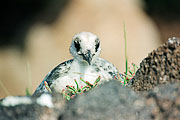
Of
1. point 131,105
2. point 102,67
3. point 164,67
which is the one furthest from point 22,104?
point 102,67

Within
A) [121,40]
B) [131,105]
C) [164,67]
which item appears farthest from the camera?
[121,40]

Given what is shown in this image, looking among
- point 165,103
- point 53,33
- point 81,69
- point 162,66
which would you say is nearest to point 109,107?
point 165,103

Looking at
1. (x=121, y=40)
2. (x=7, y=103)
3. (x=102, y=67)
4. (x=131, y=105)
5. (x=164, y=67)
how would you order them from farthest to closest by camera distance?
(x=121, y=40), (x=102, y=67), (x=164, y=67), (x=7, y=103), (x=131, y=105)

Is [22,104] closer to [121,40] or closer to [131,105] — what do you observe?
[131,105]

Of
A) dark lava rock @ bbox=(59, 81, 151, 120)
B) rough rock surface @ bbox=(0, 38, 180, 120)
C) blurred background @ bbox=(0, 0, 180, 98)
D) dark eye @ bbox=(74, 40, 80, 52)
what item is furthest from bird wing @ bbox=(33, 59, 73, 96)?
blurred background @ bbox=(0, 0, 180, 98)

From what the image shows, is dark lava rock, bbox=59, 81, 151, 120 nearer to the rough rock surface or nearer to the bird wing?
the rough rock surface

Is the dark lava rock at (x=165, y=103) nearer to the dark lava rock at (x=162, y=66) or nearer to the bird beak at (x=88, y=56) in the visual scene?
the dark lava rock at (x=162, y=66)

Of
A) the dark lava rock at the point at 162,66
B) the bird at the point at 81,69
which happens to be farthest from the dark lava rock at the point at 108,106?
the bird at the point at 81,69

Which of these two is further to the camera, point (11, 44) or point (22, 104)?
point (11, 44)
